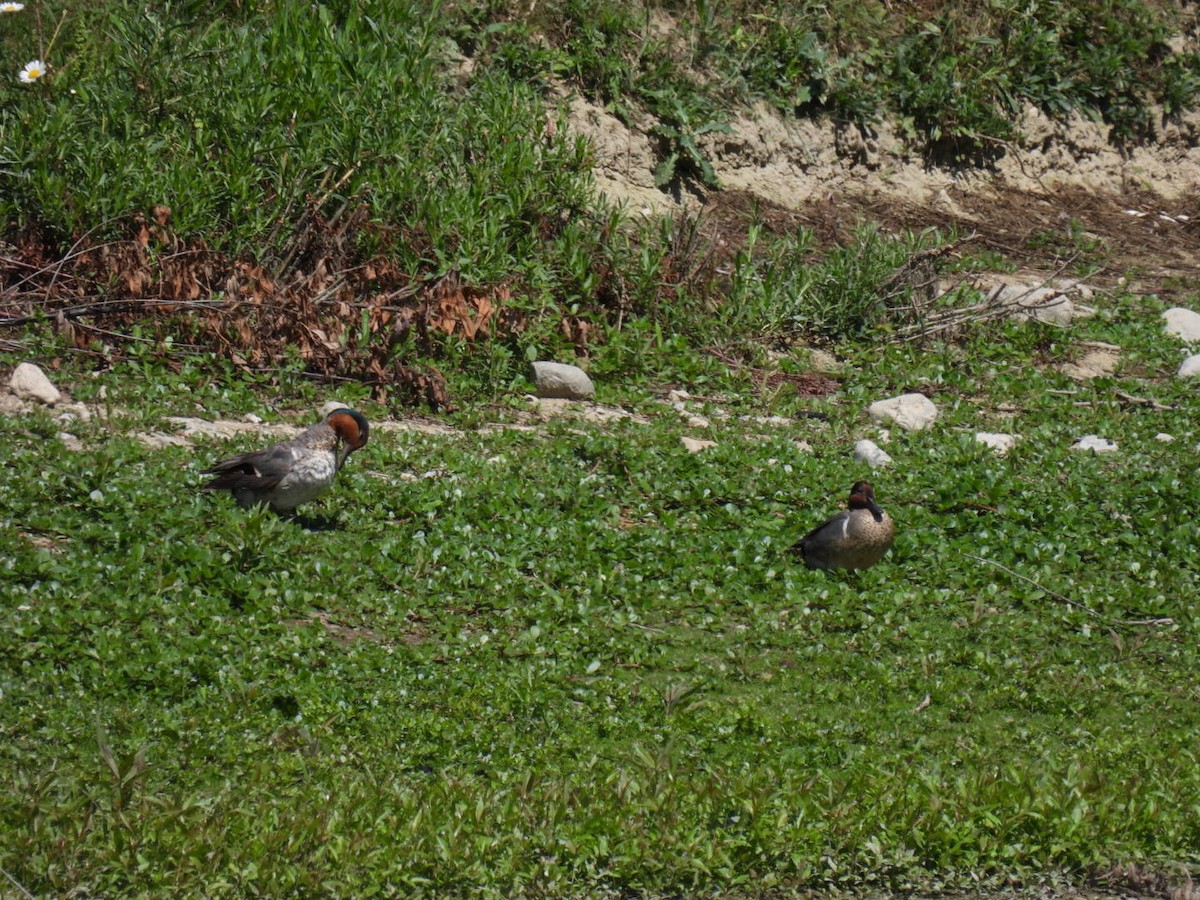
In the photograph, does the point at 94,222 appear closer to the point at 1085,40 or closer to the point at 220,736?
the point at 220,736

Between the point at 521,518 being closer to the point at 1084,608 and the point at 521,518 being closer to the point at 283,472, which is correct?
the point at 283,472

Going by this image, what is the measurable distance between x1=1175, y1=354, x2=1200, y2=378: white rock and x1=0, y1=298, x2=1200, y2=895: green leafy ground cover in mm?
2408

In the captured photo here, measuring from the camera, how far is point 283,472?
758cm

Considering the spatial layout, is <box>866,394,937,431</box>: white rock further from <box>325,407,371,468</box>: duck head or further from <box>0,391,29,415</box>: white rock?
<box>0,391,29,415</box>: white rock

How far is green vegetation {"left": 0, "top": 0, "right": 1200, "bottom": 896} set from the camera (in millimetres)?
5219

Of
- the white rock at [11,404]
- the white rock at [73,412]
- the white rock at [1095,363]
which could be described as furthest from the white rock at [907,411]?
the white rock at [11,404]

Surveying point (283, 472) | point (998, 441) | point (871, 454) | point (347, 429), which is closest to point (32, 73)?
point (347, 429)

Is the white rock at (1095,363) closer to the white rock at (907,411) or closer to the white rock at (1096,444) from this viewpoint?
the white rock at (1096,444)

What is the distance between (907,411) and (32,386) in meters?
6.23

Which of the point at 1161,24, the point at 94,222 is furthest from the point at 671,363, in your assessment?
the point at 1161,24

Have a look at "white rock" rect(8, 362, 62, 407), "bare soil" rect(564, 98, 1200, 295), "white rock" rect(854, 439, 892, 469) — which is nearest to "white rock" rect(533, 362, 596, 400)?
"white rock" rect(854, 439, 892, 469)

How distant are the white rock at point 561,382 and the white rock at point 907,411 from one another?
2.22 m

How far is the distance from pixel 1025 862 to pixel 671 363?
22.4ft

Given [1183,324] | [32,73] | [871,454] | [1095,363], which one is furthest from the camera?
[1183,324]
